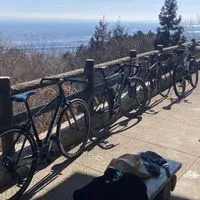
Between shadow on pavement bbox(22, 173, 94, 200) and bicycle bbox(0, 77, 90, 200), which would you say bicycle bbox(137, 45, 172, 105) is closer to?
bicycle bbox(0, 77, 90, 200)

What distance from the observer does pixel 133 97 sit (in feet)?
24.5

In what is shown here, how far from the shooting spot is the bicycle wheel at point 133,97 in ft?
23.7

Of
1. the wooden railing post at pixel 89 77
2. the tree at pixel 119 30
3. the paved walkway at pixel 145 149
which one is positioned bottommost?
the tree at pixel 119 30

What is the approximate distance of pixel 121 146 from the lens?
5.84 m

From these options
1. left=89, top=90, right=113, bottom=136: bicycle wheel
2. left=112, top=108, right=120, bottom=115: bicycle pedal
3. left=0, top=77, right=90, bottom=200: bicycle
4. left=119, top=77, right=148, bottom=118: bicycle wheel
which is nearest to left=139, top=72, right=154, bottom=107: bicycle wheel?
left=119, top=77, right=148, bottom=118: bicycle wheel

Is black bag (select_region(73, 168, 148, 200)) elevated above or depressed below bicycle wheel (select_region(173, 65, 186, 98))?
above

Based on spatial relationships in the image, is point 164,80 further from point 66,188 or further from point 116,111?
point 66,188

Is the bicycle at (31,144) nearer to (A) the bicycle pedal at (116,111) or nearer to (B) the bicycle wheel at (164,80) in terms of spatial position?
(A) the bicycle pedal at (116,111)

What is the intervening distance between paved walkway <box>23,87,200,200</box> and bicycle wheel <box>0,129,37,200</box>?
0.16 m

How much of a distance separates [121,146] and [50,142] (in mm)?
1305

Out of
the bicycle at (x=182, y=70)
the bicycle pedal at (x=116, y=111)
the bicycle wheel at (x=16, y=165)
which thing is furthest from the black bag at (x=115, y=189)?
the bicycle at (x=182, y=70)

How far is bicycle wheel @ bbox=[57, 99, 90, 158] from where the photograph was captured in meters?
5.34

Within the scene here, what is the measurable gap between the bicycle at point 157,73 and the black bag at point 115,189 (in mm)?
4300

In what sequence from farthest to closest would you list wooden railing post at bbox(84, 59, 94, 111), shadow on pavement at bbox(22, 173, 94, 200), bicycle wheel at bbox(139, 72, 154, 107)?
bicycle wheel at bbox(139, 72, 154, 107)
wooden railing post at bbox(84, 59, 94, 111)
shadow on pavement at bbox(22, 173, 94, 200)
